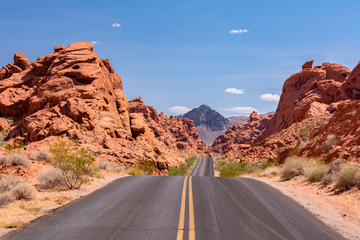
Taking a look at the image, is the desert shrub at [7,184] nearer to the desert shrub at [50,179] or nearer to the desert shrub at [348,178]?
the desert shrub at [50,179]

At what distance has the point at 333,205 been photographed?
29.0 feet

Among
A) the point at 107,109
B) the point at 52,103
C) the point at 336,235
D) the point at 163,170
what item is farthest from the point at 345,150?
the point at 52,103

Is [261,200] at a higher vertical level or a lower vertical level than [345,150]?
lower

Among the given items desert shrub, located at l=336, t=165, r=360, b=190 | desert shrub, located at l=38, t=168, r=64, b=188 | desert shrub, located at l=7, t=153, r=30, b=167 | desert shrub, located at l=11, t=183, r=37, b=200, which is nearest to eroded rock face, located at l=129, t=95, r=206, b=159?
desert shrub, located at l=7, t=153, r=30, b=167

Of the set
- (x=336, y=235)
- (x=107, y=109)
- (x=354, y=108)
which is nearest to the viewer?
(x=336, y=235)

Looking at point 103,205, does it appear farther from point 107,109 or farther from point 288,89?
point 288,89

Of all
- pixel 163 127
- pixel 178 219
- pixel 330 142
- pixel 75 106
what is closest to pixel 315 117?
pixel 330 142

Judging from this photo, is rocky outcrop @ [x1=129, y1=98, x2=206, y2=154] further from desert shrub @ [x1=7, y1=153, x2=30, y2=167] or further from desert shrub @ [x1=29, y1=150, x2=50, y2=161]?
desert shrub @ [x1=7, y1=153, x2=30, y2=167]

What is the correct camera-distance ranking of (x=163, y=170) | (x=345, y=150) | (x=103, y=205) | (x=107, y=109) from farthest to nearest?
(x=107, y=109), (x=163, y=170), (x=345, y=150), (x=103, y=205)

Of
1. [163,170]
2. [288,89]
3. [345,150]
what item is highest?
[288,89]

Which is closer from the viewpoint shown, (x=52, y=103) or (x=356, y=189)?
(x=356, y=189)

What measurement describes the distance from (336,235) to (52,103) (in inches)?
1238

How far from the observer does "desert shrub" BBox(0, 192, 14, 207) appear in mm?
7453

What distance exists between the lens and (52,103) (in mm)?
30203
